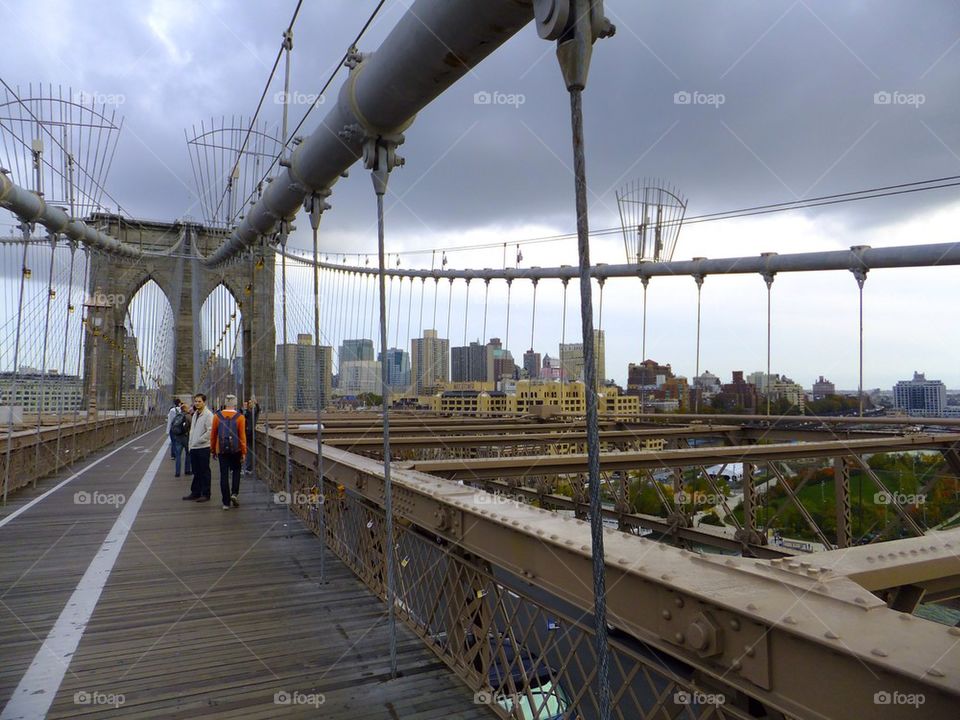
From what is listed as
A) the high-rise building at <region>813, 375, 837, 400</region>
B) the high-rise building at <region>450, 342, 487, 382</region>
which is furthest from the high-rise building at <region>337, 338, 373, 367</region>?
the high-rise building at <region>813, 375, 837, 400</region>

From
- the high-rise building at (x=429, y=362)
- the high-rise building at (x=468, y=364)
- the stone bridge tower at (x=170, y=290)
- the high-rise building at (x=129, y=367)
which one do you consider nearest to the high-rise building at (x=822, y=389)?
the high-rise building at (x=468, y=364)

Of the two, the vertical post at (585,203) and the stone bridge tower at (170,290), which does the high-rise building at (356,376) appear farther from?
the vertical post at (585,203)

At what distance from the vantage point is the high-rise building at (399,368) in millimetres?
18603

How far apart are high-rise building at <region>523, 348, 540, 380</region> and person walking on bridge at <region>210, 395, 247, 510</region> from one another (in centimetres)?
1091

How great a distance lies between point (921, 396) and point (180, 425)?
15.2 meters

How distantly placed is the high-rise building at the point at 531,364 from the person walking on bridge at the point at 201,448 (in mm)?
10691

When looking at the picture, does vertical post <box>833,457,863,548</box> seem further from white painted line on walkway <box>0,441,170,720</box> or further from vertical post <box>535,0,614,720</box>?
white painted line on walkway <box>0,441,170,720</box>

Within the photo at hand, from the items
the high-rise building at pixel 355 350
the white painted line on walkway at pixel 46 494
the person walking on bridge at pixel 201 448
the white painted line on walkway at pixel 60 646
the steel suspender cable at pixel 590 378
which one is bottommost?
the white painted line on walkway at pixel 46 494

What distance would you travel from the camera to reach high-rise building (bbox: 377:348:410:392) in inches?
732

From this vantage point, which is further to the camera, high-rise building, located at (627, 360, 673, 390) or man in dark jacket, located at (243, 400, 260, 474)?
high-rise building, located at (627, 360, 673, 390)

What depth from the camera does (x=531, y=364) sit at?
1886 cm

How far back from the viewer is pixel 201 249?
30.4 metres

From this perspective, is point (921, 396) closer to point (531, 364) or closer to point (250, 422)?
point (531, 364)

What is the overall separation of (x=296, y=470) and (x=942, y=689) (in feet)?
23.5
